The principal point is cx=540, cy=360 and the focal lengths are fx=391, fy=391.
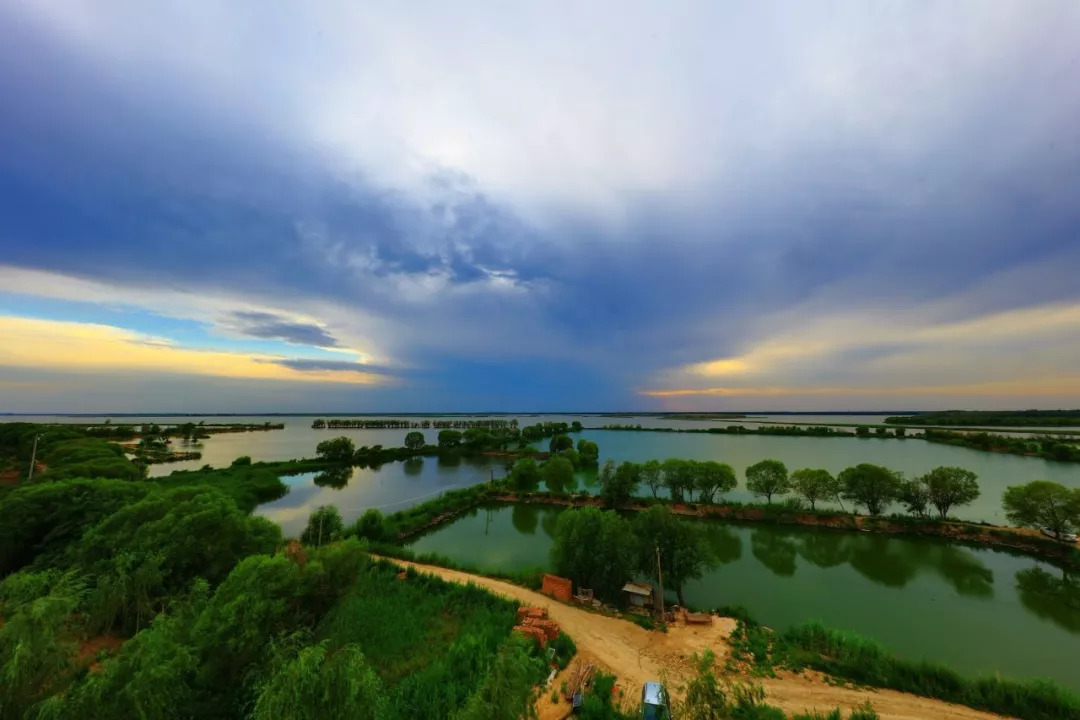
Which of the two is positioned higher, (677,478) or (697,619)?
(677,478)

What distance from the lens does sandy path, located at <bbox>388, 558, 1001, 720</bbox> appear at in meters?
9.97

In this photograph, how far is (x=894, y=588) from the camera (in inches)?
738

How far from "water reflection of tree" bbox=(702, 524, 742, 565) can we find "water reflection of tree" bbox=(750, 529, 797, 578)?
36.7 inches

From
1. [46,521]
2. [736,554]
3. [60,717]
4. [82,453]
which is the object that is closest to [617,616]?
[736,554]

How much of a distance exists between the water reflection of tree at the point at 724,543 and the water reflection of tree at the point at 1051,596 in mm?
11472

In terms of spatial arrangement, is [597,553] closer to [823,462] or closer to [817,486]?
[817,486]

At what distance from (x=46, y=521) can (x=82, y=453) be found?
886 inches

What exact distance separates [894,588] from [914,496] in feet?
43.1

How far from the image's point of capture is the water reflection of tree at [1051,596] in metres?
15.9

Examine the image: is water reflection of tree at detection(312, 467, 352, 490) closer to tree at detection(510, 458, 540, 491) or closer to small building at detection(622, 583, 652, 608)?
tree at detection(510, 458, 540, 491)

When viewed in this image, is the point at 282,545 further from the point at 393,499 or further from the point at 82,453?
the point at 82,453

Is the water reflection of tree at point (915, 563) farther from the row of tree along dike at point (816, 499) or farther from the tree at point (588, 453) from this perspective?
the tree at point (588, 453)

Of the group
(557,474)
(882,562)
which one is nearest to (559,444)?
(557,474)

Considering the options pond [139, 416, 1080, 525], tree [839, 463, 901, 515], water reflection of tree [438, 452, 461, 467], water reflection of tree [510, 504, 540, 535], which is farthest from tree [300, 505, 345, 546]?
tree [839, 463, 901, 515]
